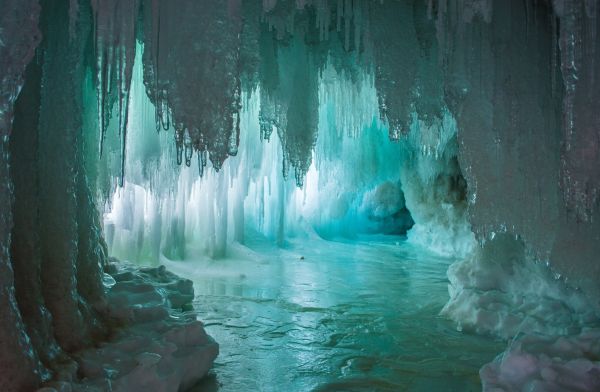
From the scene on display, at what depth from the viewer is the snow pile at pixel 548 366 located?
3.46m

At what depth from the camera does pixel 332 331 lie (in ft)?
19.6

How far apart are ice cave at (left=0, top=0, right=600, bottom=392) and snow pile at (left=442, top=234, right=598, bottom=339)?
3cm

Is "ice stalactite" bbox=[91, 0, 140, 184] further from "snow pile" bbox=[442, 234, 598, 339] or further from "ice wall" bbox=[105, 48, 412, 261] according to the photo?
"snow pile" bbox=[442, 234, 598, 339]

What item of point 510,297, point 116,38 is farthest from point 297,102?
point 510,297

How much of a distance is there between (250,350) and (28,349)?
2.61 meters

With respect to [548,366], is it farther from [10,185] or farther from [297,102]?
[297,102]

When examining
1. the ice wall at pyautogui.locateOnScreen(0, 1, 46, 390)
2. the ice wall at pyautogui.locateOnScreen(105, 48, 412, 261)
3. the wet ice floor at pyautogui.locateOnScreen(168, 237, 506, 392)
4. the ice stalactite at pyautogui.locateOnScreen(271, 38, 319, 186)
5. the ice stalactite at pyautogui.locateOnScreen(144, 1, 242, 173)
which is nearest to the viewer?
the ice wall at pyautogui.locateOnScreen(0, 1, 46, 390)

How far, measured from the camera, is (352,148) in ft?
52.2

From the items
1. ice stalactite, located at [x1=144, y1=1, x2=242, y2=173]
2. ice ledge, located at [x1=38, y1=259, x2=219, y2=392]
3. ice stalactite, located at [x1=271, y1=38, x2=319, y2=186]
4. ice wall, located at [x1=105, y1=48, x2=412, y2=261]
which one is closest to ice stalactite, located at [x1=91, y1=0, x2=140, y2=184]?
ice stalactite, located at [x1=144, y1=1, x2=242, y2=173]

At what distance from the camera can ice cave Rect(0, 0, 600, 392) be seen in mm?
3523

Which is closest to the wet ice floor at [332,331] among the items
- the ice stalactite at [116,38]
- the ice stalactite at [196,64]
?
the ice stalactite at [196,64]

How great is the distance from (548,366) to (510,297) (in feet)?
9.68

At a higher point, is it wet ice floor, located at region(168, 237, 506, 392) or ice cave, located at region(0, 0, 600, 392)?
ice cave, located at region(0, 0, 600, 392)

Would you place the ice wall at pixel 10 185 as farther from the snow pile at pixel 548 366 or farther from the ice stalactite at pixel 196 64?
the snow pile at pixel 548 366
